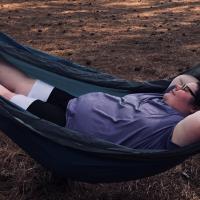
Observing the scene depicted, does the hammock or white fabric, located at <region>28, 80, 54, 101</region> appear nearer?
the hammock

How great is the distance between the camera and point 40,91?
307 cm

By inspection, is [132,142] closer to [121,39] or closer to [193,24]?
[121,39]

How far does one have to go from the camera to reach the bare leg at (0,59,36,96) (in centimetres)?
301

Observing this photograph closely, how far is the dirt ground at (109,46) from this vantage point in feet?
9.51

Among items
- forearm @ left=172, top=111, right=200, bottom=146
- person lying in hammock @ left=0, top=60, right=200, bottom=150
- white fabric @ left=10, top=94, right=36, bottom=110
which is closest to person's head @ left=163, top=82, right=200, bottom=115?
person lying in hammock @ left=0, top=60, right=200, bottom=150

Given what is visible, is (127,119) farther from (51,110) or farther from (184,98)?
(51,110)

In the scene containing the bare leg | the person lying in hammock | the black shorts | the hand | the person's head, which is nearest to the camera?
the person lying in hammock

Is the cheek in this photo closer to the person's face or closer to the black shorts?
the person's face

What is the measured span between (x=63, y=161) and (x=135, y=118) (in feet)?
1.50

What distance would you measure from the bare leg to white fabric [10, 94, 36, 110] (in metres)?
0.17

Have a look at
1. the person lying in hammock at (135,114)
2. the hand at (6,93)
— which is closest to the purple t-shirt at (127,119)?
the person lying in hammock at (135,114)

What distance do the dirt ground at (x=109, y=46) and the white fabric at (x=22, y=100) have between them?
16.4 inches

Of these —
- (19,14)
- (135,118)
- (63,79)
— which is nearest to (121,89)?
(63,79)

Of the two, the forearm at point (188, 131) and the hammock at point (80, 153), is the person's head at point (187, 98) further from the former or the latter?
the hammock at point (80, 153)
